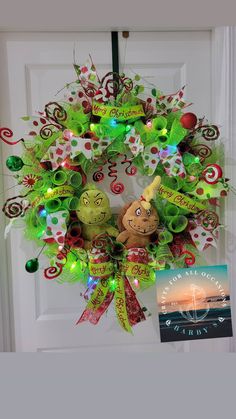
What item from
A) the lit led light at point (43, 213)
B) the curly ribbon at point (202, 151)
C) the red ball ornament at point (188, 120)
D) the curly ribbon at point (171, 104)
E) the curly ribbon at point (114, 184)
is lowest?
the lit led light at point (43, 213)

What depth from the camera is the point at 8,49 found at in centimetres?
121

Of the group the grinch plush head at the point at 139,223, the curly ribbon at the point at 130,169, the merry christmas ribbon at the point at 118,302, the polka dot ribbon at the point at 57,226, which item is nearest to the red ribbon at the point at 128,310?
the merry christmas ribbon at the point at 118,302

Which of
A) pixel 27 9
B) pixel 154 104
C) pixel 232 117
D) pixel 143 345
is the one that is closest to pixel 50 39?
pixel 154 104

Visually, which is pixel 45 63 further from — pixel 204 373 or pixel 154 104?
pixel 204 373

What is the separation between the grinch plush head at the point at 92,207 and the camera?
3.57ft

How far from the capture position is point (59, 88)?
4.03 ft

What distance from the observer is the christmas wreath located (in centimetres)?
110

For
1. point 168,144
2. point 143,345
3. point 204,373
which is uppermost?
point 168,144

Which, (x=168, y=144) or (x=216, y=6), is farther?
(x=168, y=144)

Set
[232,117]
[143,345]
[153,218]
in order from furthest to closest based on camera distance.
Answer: [143,345] < [232,117] < [153,218]

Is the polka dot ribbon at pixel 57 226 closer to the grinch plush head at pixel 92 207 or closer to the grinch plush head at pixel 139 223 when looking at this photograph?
the grinch plush head at pixel 92 207

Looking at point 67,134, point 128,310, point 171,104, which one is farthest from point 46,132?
point 128,310

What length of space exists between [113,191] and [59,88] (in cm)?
40

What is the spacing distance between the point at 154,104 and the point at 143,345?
2.81ft
